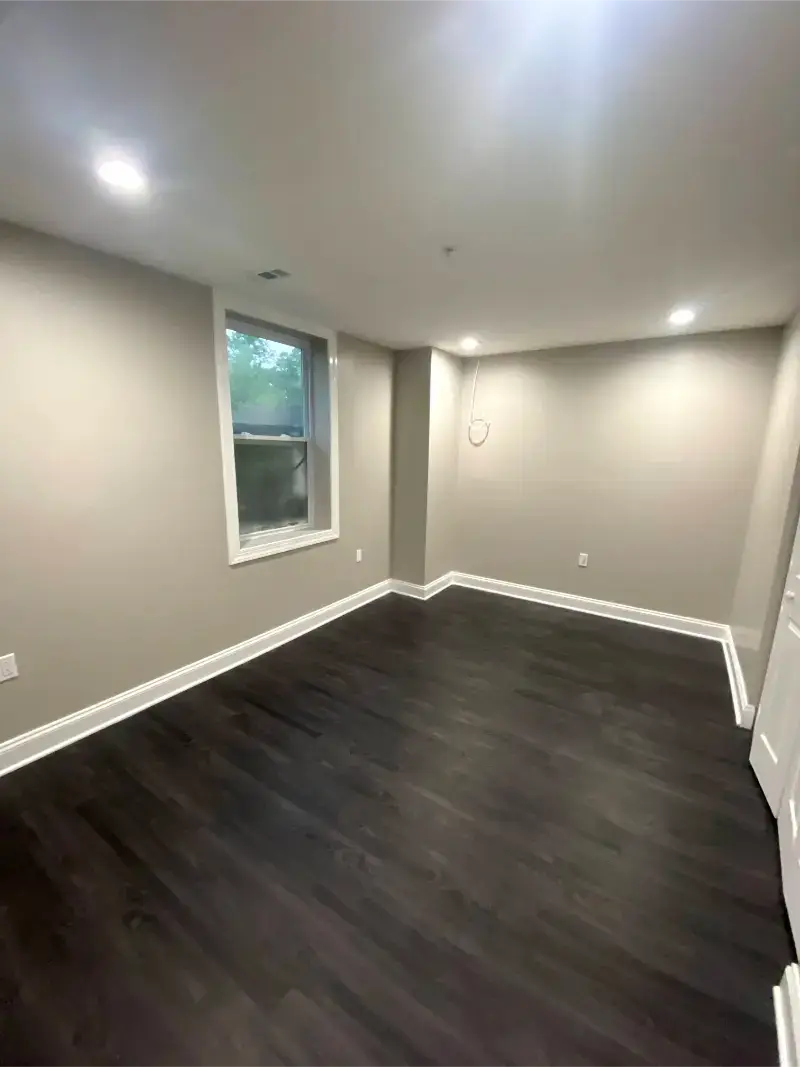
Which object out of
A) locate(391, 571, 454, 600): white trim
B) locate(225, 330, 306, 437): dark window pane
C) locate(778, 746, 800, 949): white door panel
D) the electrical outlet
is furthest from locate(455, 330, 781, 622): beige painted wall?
the electrical outlet

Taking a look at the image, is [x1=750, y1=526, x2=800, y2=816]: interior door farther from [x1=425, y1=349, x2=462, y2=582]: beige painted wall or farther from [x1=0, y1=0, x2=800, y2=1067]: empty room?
[x1=425, y1=349, x2=462, y2=582]: beige painted wall

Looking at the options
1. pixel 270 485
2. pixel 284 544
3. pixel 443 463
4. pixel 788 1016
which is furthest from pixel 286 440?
pixel 788 1016

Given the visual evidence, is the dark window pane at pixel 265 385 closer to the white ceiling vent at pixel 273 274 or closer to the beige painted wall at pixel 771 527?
the white ceiling vent at pixel 273 274

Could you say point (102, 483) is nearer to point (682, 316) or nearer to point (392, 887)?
point (392, 887)

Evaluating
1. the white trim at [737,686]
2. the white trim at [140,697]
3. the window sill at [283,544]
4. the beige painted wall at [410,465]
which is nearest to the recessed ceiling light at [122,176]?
the window sill at [283,544]

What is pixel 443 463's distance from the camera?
14.4 ft

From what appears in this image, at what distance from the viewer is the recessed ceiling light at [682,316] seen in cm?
282

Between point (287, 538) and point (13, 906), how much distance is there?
2.35 meters

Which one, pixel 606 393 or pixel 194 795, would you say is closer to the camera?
pixel 194 795

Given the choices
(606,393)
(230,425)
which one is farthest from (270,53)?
(606,393)

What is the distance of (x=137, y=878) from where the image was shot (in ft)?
5.27

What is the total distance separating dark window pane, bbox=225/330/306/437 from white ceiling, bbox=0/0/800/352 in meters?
0.80

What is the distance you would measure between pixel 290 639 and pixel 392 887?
2.09m

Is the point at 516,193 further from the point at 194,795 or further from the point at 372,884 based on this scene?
the point at 194,795
